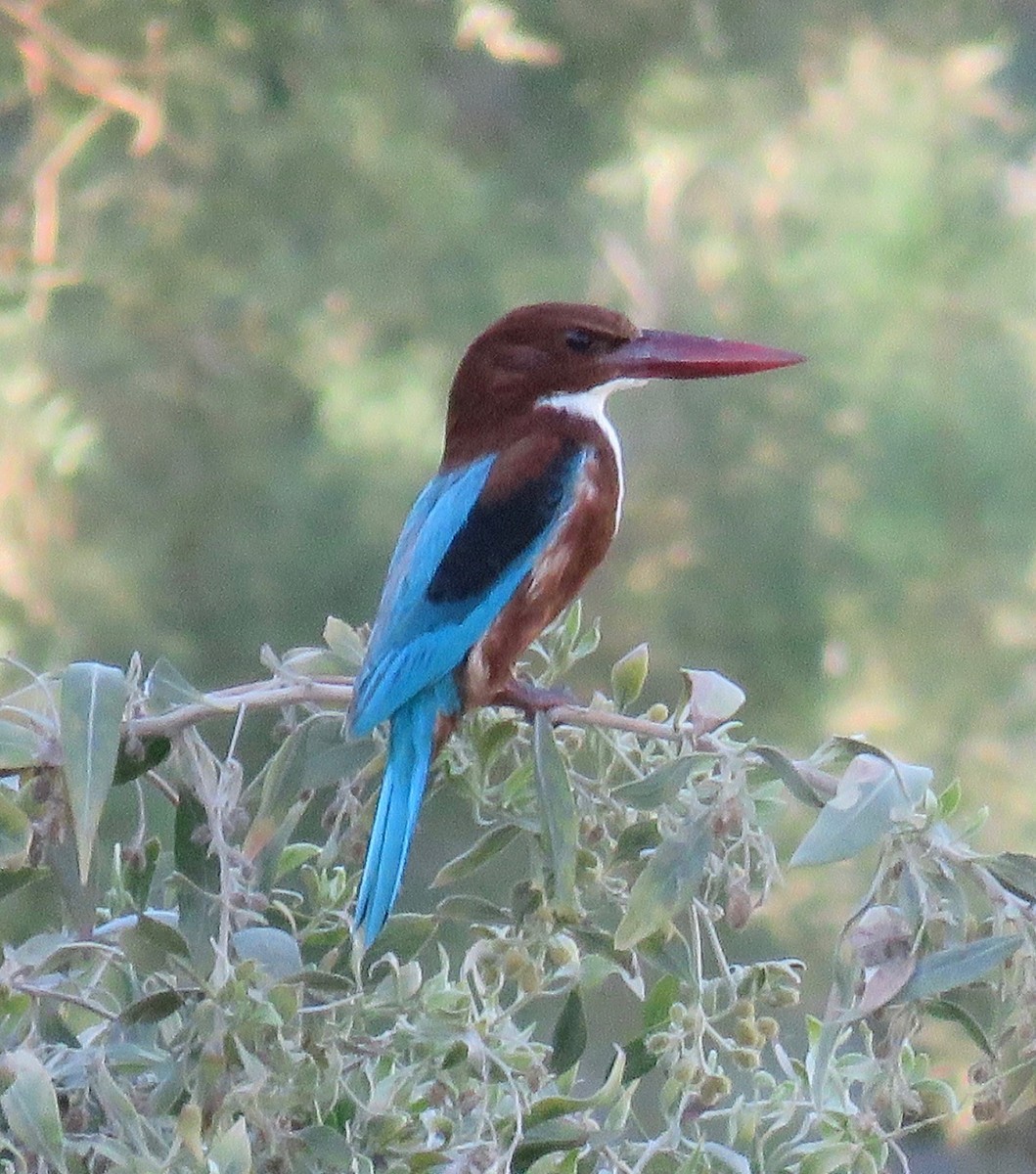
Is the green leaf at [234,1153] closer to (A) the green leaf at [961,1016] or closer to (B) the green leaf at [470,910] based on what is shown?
(B) the green leaf at [470,910]

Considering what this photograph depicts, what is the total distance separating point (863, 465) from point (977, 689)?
502 mm

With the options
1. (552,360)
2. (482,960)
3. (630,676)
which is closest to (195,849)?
(482,960)

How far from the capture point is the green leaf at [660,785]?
1.10 metres

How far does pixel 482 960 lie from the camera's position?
115cm

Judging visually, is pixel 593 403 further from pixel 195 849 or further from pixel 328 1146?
pixel 328 1146

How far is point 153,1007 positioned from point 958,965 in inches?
16.6

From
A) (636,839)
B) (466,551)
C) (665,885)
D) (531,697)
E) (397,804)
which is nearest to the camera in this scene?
(665,885)

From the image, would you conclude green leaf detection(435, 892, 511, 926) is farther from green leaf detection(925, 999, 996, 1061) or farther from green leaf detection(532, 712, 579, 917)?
green leaf detection(925, 999, 996, 1061)

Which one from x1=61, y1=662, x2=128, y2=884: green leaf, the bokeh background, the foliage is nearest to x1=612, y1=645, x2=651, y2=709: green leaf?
the foliage

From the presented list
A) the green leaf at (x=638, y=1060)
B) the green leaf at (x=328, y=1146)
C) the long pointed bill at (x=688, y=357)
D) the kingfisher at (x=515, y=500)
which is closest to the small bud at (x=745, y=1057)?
the green leaf at (x=638, y=1060)

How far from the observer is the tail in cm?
123

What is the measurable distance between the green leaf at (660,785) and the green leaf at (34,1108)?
344mm

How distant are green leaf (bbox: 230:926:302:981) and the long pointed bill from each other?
71 cm

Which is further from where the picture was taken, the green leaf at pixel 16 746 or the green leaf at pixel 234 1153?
the green leaf at pixel 16 746
